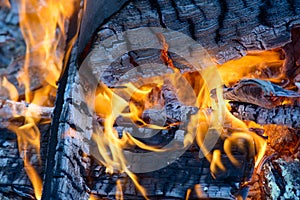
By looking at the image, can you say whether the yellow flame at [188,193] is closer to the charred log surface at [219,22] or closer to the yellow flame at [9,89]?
the charred log surface at [219,22]

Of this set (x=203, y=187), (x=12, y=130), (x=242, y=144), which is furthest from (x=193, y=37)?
(x=12, y=130)

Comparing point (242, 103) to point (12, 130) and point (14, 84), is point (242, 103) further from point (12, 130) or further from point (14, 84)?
point (14, 84)

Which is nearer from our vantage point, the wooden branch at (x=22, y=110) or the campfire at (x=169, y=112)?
the campfire at (x=169, y=112)

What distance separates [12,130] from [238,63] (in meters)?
1.08

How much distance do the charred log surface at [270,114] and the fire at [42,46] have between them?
938 mm

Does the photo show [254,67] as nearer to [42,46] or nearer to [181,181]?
[181,181]

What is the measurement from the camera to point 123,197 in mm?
1562

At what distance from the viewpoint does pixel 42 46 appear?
8.92 feet

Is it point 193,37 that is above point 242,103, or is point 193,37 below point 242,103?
above

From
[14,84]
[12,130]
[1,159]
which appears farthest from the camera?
[14,84]

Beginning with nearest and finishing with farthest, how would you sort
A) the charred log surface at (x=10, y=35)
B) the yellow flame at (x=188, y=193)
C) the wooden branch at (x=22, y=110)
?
the yellow flame at (x=188, y=193) → the wooden branch at (x=22, y=110) → the charred log surface at (x=10, y=35)

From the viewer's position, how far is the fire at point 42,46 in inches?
89.1

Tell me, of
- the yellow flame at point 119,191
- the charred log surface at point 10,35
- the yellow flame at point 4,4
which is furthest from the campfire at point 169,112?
the yellow flame at point 4,4

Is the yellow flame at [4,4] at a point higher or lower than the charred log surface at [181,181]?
higher
